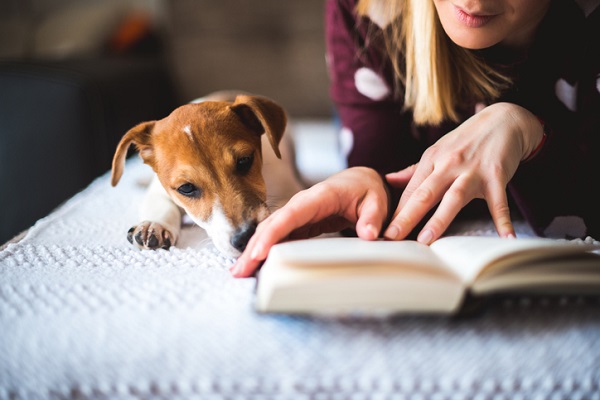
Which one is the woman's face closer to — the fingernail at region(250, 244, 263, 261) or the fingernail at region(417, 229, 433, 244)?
the fingernail at region(417, 229, 433, 244)

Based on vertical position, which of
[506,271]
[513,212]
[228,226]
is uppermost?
[506,271]

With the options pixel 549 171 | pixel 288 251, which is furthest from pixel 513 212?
pixel 288 251

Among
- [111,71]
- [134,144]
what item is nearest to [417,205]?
[134,144]

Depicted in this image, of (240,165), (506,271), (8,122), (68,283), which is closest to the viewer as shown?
(506,271)

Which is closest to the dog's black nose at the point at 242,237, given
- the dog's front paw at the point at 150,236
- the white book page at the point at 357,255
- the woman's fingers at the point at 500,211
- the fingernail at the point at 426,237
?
the dog's front paw at the point at 150,236

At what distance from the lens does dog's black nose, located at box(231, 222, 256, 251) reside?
99cm

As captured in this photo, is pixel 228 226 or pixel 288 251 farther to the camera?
pixel 228 226

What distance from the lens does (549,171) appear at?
1011 mm

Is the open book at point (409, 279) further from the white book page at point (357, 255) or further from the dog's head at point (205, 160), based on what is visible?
the dog's head at point (205, 160)

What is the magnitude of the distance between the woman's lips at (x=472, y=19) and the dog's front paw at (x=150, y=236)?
748mm

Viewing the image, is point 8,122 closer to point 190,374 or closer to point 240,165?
point 240,165

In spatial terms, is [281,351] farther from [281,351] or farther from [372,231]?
[372,231]

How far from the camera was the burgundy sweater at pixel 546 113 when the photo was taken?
101 centimetres

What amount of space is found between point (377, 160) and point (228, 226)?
1.41ft
